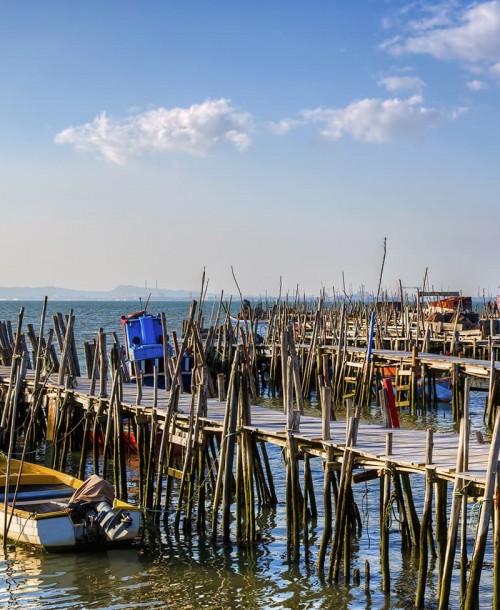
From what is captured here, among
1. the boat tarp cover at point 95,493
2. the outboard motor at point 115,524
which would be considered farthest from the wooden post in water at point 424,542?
the boat tarp cover at point 95,493

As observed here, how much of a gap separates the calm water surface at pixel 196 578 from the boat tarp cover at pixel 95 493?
0.84m

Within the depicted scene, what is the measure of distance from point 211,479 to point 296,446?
3.73 m

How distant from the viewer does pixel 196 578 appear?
1280cm

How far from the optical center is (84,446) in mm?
18750

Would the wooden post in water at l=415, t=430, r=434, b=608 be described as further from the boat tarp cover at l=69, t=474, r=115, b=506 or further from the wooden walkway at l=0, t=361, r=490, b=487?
the boat tarp cover at l=69, t=474, r=115, b=506

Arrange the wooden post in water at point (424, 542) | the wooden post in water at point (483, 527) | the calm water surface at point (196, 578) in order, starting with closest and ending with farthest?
the wooden post in water at point (483, 527)
the wooden post in water at point (424, 542)
the calm water surface at point (196, 578)

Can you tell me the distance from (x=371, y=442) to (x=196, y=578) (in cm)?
334

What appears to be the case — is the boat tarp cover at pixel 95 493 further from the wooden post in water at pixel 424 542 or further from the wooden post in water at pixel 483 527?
the wooden post in water at pixel 483 527

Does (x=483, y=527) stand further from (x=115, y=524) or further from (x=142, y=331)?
(x=142, y=331)

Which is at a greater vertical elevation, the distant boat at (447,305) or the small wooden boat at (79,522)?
the distant boat at (447,305)

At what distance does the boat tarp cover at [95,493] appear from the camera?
1420 centimetres

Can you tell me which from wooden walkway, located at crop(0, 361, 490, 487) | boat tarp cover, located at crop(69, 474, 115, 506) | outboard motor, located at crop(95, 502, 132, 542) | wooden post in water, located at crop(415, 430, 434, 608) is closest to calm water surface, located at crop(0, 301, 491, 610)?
outboard motor, located at crop(95, 502, 132, 542)

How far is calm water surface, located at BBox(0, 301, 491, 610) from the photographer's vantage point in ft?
39.0

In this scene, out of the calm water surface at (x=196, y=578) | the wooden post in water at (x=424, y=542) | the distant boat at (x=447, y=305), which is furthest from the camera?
the distant boat at (x=447, y=305)
